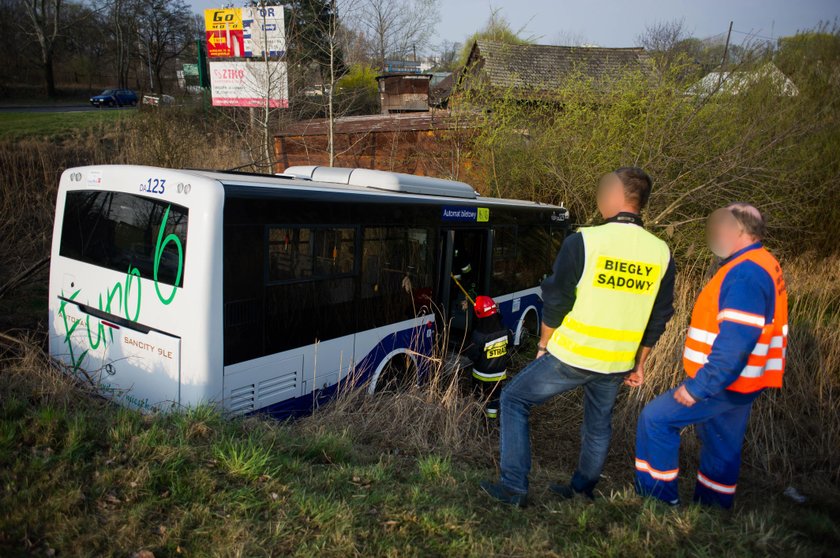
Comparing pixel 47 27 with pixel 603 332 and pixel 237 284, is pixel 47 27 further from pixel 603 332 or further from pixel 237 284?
pixel 603 332

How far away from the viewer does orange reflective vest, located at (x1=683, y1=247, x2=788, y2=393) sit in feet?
10.2

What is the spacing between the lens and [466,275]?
7664mm

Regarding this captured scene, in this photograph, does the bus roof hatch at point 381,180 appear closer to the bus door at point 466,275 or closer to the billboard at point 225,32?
the bus door at point 466,275

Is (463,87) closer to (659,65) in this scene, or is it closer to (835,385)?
(659,65)

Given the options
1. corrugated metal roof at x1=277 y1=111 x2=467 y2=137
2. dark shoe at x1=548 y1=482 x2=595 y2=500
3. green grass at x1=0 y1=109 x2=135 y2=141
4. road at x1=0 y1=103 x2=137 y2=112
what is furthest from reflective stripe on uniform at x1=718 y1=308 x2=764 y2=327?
road at x1=0 y1=103 x2=137 y2=112

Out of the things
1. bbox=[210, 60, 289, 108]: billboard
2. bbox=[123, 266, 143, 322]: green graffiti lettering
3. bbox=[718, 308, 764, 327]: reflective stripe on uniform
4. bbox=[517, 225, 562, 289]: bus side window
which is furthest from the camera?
bbox=[210, 60, 289, 108]: billboard

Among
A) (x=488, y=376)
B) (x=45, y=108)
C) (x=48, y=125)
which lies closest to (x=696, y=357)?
(x=488, y=376)

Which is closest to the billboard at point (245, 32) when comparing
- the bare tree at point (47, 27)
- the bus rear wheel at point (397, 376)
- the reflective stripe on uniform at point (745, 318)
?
the bus rear wheel at point (397, 376)

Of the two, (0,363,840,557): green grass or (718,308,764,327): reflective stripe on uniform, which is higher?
(718,308,764,327): reflective stripe on uniform

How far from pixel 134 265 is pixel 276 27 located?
8631 millimetres

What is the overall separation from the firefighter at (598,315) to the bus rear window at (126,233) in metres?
2.69

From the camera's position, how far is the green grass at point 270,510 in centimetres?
252

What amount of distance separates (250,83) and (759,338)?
12.0 meters

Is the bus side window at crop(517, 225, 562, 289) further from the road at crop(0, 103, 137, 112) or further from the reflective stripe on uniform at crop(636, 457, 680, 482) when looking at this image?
the road at crop(0, 103, 137, 112)
